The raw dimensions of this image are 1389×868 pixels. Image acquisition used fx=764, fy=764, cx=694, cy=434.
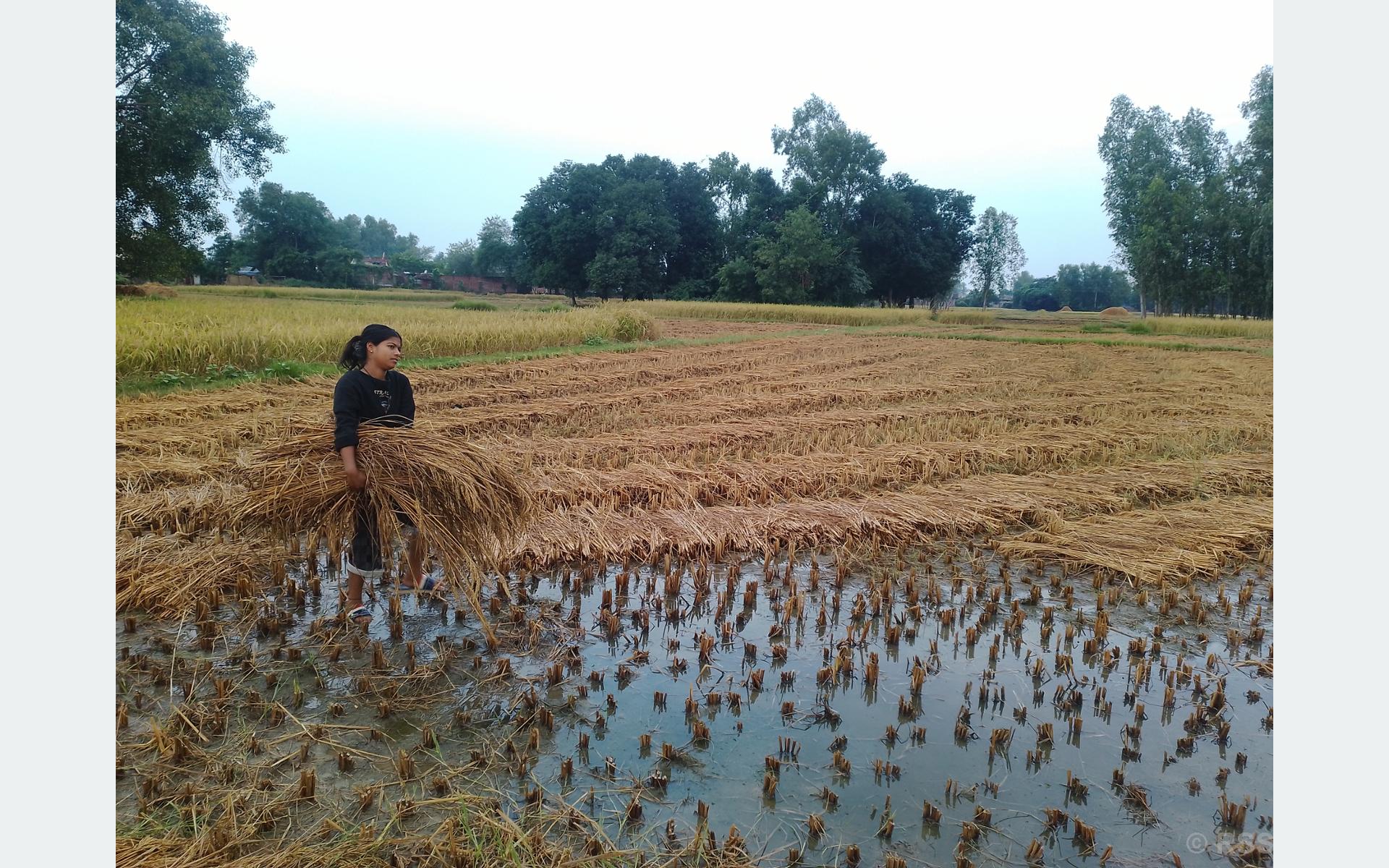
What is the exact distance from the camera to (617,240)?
54312 millimetres

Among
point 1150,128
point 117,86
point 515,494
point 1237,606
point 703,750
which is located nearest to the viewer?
point 703,750

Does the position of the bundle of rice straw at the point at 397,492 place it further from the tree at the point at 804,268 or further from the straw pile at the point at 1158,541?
the tree at the point at 804,268

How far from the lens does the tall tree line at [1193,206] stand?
139ft

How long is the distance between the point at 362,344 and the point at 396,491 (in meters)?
0.84

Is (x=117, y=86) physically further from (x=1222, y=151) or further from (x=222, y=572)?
(x=1222, y=151)

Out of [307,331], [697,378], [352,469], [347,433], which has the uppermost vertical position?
[307,331]

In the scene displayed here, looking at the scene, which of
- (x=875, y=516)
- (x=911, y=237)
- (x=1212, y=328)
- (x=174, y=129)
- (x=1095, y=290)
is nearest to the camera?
(x=875, y=516)

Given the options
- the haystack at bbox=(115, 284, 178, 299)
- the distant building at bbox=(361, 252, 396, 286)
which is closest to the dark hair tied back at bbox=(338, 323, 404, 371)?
the haystack at bbox=(115, 284, 178, 299)

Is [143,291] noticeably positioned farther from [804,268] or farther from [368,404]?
[804,268]

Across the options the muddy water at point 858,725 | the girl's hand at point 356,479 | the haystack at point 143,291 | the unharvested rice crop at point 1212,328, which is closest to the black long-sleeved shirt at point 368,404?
the girl's hand at point 356,479

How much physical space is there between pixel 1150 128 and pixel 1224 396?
47.9 m

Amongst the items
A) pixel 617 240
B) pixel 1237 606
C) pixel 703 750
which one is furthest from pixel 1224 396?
pixel 617 240

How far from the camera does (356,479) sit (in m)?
4.08

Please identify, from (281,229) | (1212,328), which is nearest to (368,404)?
(1212,328)
